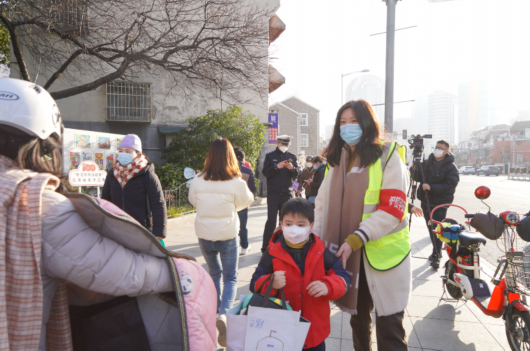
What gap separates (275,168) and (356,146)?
11.9ft

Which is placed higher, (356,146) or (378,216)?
(356,146)

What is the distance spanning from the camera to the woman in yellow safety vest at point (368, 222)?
2.16m

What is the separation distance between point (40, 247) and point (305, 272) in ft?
4.79

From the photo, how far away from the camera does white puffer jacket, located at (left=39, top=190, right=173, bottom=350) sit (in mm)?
1111

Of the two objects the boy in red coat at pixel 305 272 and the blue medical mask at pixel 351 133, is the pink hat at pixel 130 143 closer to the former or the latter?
the boy in red coat at pixel 305 272

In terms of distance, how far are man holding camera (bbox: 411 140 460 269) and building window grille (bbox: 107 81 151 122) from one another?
10.7m

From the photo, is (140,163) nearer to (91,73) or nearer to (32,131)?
(32,131)

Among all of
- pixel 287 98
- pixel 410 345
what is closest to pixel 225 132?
pixel 410 345

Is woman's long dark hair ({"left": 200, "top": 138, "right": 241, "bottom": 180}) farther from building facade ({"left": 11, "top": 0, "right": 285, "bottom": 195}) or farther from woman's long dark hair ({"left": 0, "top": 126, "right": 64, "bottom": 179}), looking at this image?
building facade ({"left": 11, "top": 0, "right": 285, "bottom": 195})

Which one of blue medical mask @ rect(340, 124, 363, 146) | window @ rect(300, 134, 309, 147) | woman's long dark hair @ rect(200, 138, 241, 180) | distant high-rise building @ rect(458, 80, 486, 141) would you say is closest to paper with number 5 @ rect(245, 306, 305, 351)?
blue medical mask @ rect(340, 124, 363, 146)

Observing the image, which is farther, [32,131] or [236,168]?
[236,168]

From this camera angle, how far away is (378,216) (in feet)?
7.00

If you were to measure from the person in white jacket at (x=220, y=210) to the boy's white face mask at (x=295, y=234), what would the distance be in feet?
4.71

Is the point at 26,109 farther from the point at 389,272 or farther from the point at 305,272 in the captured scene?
the point at 389,272
